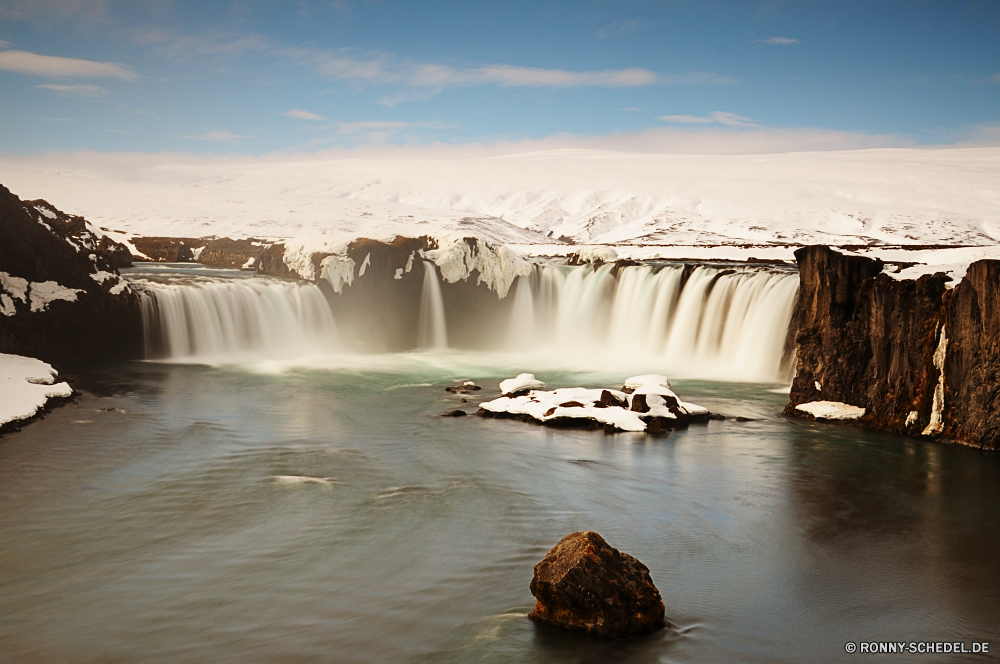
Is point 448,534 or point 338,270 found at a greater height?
point 338,270

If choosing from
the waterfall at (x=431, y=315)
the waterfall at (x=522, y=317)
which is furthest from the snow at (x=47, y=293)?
the waterfall at (x=522, y=317)

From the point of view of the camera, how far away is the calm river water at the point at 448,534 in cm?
779

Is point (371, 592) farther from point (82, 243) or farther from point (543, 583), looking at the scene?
point (82, 243)

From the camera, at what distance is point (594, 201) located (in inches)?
3989

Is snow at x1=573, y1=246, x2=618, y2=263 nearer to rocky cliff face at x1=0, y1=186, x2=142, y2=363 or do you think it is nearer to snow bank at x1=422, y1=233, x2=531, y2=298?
snow bank at x1=422, y1=233, x2=531, y2=298

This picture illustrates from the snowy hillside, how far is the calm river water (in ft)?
130

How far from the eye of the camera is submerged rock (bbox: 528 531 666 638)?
7.49 meters

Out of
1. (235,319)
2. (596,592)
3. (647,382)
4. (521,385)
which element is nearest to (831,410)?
(647,382)

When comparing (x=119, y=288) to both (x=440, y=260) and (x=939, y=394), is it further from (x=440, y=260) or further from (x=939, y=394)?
(x=939, y=394)

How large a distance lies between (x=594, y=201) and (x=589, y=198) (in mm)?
1693

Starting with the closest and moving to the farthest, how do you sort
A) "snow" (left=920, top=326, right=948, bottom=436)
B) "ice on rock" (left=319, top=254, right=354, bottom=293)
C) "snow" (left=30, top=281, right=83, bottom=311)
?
"snow" (left=920, top=326, right=948, bottom=436), "snow" (left=30, top=281, right=83, bottom=311), "ice on rock" (left=319, top=254, right=354, bottom=293)

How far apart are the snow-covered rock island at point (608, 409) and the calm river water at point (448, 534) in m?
0.50

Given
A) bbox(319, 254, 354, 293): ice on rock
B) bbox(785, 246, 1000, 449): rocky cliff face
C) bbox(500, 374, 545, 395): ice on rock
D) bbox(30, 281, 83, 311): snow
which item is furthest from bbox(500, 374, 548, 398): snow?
bbox(30, 281, 83, 311): snow

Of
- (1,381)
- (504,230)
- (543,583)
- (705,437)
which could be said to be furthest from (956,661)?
(504,230)
